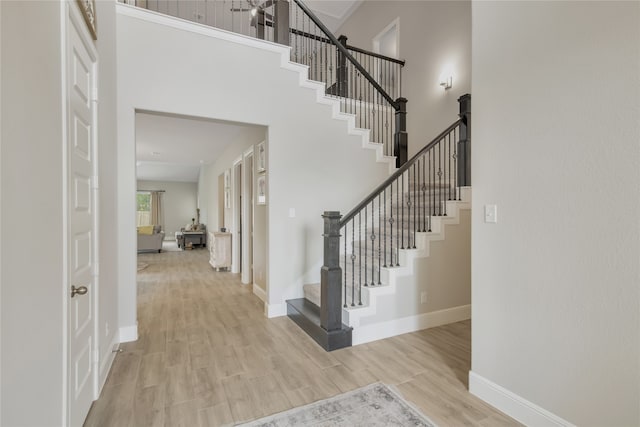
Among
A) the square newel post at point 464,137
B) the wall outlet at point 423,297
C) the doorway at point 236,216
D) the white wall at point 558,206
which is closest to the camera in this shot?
the white wall at point 558,206

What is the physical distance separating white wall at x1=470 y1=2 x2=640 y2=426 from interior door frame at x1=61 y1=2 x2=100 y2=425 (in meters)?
2.45

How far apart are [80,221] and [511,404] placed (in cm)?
291

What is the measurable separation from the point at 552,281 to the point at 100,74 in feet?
11.3

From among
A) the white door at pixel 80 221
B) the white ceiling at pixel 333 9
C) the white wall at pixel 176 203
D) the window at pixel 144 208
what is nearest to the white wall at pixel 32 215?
the white door at pixel 80 221

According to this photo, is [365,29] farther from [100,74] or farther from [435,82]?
[100,74]

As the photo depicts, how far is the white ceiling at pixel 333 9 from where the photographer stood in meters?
6.57

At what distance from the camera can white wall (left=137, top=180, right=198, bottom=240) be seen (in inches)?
544

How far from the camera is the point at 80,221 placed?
183 centimetres

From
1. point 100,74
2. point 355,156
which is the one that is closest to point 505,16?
point 355,156

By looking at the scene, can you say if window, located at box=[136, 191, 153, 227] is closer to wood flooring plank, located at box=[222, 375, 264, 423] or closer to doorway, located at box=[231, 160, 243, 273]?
doorway, located at box=[231, 160, 243, 273]

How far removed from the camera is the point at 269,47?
3.72 meters

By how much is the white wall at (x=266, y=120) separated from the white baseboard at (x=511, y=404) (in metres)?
2.29

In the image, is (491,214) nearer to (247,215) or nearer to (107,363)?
(107,363)

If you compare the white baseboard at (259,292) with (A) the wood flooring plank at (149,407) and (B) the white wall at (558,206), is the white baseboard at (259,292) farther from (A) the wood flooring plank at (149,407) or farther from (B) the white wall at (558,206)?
(B) the white wall at (558,206)
